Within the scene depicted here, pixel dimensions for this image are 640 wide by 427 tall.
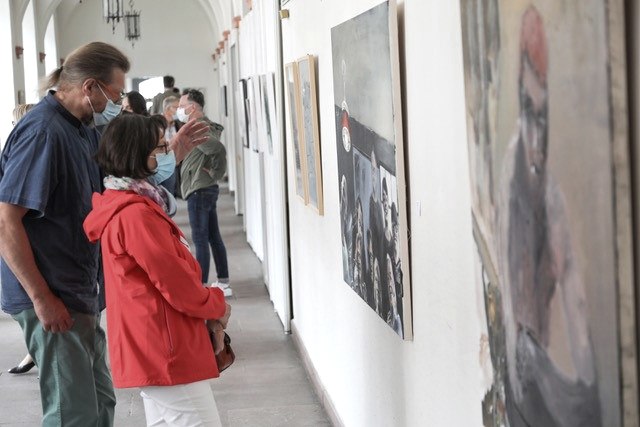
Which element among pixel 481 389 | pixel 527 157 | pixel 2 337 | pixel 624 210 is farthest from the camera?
pixel 2 337

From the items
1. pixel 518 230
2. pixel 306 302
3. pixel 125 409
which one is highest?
pixel 518 230

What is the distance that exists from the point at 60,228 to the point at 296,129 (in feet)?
9.24

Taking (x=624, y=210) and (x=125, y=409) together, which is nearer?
(x=624, y=210)

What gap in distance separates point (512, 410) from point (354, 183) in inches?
90.2

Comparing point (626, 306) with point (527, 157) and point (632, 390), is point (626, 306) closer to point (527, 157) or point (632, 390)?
point (632, 390)

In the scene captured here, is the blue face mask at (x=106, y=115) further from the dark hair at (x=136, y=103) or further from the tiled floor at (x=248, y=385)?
the dark hair at (x=136, y=103)

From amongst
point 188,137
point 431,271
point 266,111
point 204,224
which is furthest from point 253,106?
point 431,271

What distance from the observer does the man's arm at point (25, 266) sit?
3.95 metres

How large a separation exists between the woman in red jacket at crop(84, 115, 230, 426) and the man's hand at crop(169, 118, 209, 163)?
71 centimetres

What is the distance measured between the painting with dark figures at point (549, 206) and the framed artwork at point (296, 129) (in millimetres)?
4179

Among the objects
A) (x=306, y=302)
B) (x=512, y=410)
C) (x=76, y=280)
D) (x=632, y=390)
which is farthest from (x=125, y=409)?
(x=632, y=390)

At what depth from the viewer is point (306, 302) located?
24.4ft

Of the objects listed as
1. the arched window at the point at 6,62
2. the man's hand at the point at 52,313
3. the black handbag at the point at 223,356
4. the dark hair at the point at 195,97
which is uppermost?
the arched window at the point at 6,62

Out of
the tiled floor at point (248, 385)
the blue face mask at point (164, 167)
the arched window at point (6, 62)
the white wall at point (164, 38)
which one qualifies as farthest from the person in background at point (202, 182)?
the white wall at point (164, 38)
